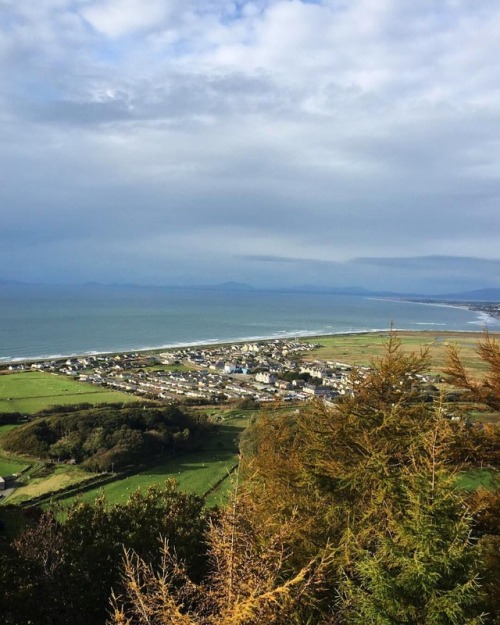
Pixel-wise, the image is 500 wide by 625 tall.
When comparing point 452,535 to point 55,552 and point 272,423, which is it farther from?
point 272,423

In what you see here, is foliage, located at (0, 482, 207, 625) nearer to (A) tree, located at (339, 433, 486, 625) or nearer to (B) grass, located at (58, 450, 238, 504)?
(A) tree, located at (339, 433, 486, 625)

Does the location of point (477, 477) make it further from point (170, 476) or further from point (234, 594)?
point (170, 476)

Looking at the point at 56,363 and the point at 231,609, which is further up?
the point at 231,609

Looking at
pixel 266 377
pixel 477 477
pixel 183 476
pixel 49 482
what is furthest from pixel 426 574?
pixel 266 377

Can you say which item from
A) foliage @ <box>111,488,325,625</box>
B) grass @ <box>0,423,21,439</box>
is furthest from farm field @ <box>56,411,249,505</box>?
foliage @ <box>111,488,325,625</box>

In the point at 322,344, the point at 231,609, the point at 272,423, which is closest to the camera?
the point at 231,609

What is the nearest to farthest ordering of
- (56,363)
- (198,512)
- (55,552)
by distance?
1. (55,552)
2. (198,512)
3. (56,363)

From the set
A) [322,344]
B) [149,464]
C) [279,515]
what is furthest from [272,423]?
[322,344]

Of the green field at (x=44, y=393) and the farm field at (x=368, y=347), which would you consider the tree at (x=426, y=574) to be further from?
the farm field at (x=368, y=347)
